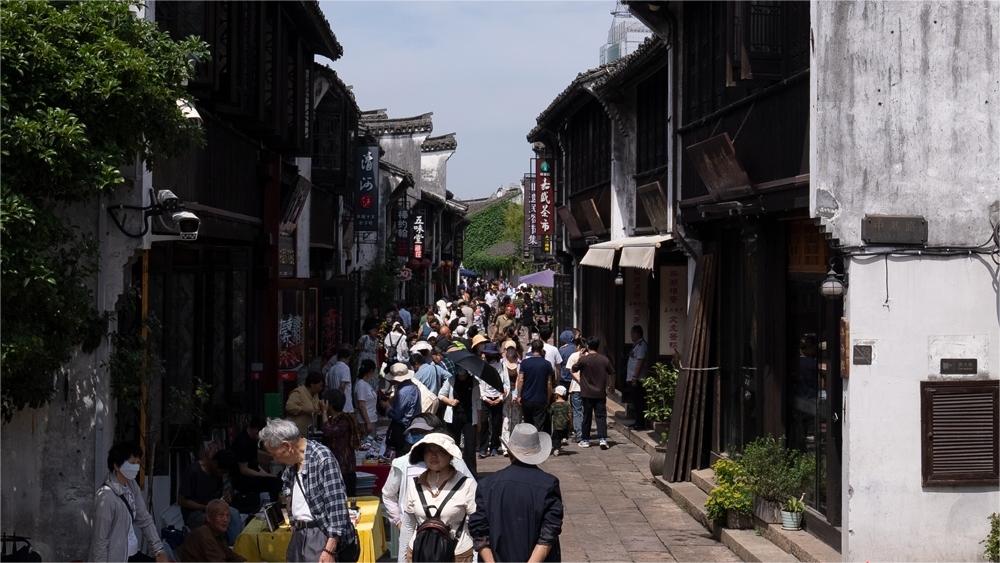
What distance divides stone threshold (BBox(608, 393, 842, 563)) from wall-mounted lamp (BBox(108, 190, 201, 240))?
6.17 m

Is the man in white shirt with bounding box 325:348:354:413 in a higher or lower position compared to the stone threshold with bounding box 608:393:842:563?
higher

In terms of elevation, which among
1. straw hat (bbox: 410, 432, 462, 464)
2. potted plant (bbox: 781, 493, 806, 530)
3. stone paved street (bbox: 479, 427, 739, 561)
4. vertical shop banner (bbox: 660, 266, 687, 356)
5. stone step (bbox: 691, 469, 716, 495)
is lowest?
stone paved street (bbox: 479, 427, 739, 561)

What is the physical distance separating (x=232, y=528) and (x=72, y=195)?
386 cm

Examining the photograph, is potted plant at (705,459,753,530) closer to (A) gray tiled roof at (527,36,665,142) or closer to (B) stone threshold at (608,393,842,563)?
(B) stone threshold at (608,393,842,563)

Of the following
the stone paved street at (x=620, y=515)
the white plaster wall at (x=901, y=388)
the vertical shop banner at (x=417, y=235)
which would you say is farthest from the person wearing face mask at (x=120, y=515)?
the vertical shop banner at (x=417, y=235)

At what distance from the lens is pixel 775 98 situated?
12438 mm

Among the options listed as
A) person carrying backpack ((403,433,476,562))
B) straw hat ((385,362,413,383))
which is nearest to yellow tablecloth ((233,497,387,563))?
person carrying backpack ((403,433,476,562))

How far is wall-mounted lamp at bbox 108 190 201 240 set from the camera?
32.7ft

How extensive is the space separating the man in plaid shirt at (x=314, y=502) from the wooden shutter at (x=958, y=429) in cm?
531

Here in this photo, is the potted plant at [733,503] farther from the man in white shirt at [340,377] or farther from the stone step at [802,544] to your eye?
the man in white shirt at [340,377]

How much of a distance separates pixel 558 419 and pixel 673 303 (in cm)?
369

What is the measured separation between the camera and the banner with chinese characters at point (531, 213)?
3831cm

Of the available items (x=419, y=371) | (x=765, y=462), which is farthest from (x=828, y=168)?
(x=419, y=371)

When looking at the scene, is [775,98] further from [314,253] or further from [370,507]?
[314,253]
